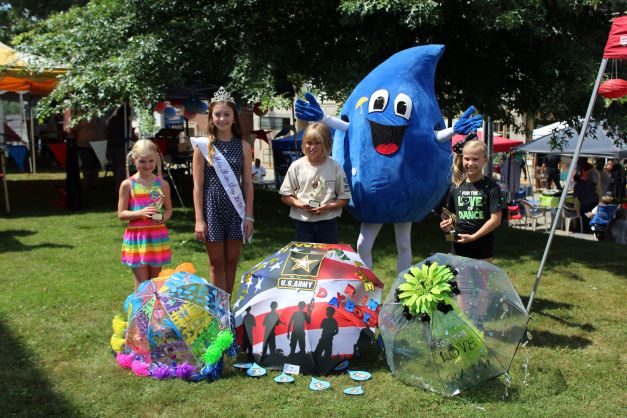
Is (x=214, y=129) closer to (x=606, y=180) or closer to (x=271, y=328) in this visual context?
(x=271, y=328)

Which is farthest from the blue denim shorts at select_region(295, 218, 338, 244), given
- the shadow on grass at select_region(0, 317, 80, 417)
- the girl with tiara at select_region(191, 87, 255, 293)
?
the shadow on grass at select_region(0, 317, 80, 417)

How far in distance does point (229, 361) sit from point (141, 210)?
50.5 inches

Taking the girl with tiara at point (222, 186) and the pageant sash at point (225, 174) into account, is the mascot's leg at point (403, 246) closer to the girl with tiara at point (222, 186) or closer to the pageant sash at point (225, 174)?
the girl with tiara at point (222, 186)

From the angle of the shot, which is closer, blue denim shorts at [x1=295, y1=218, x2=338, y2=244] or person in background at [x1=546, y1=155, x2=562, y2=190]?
blue denim shorts at [x1=295, y1=218, x2=338, y2=244]

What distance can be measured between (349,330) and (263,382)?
0.64 metres

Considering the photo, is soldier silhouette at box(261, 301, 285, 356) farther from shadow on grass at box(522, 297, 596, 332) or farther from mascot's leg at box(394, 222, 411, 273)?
shadow on grass at box(522, 297, 596, 332)

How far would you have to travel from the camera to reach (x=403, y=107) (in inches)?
203

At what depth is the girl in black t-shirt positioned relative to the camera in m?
4.55

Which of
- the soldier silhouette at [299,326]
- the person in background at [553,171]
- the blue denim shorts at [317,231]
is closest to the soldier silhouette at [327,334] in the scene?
the soldier silhouette at [299,326]

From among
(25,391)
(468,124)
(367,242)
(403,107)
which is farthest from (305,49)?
(25,391)

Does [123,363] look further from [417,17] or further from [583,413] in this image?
[417,17]

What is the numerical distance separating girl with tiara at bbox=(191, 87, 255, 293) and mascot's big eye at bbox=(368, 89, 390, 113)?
3.96 ft

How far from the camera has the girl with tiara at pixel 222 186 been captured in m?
4.54

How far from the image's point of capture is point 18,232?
9.21 metres
